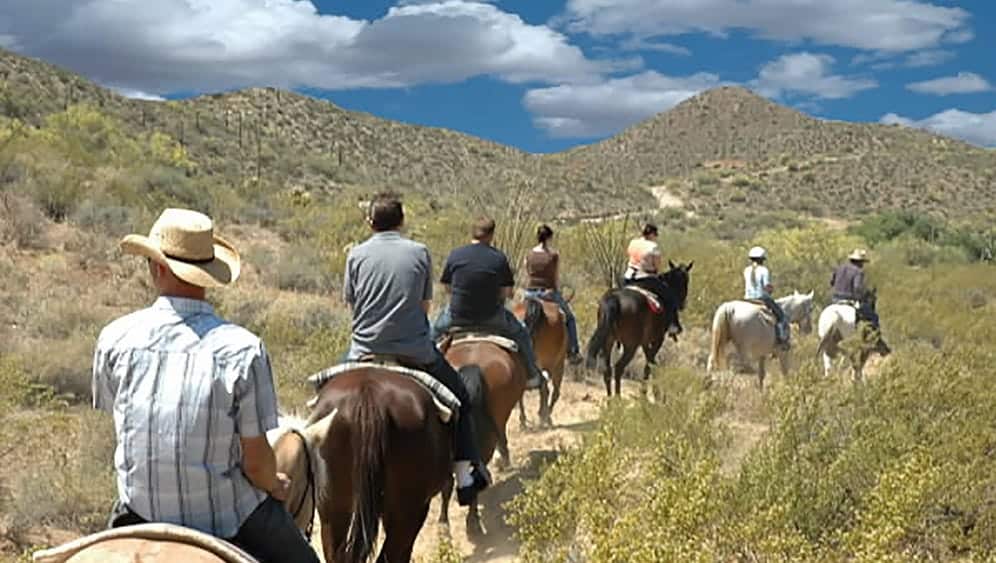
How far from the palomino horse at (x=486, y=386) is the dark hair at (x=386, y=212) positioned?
58.4 inches

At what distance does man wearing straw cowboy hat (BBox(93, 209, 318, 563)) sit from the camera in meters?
3.35

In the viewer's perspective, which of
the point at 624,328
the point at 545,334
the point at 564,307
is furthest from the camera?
the point at 624,328

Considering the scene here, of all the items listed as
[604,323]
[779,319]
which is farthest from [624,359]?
[779,319]

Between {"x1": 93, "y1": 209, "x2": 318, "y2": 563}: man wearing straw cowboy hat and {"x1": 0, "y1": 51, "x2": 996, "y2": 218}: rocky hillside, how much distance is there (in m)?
13.6

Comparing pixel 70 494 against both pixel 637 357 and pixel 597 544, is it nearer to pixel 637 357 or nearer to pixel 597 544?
pixel 597 544

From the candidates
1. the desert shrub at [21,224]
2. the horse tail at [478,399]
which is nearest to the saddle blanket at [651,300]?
the horse tail at [478,399]

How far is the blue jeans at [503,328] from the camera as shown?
8477mm

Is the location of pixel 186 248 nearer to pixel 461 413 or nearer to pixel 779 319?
pixel 461 413

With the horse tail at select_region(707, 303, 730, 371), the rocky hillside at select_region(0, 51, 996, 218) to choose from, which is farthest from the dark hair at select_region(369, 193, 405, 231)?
the rocky hillside at select_region(0, 51, 996, 218)

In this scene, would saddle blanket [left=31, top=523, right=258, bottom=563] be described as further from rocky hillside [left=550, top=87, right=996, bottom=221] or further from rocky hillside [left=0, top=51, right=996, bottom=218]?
rocky hillside [left=550, top=87, right=996, bottom=221]

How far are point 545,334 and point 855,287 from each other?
5.51 metres

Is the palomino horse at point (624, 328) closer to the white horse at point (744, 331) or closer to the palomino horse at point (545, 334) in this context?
the white horse at point (744, 331)

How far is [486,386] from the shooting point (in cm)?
764

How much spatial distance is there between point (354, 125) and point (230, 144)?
1727 centimetres
